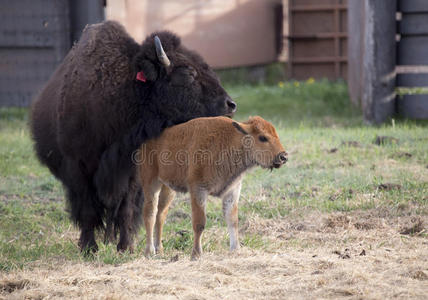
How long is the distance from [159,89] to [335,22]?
431 inches

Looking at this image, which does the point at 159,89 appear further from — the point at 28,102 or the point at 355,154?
the point at 28,102

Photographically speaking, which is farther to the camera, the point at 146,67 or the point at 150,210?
the point at 146,67

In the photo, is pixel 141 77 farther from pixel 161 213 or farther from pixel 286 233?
pixel 286 233

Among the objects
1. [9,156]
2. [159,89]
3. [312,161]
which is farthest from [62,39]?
[159,89]

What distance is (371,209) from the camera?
5.95 meters

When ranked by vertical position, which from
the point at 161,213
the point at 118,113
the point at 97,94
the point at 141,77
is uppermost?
the point at 141,77

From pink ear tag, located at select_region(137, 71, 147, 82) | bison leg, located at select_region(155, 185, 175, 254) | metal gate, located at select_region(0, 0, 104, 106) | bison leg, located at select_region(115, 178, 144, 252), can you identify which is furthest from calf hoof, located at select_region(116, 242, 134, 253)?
metal gate, located at select_region(0, 0, 104, 106)

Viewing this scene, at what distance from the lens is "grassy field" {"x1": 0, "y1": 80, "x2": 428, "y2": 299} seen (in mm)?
4047

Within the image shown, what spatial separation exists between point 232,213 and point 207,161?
0.46 m

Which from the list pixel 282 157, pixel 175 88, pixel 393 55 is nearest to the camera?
pixel 282 157

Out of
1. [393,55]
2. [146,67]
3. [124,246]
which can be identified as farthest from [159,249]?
[393,55]

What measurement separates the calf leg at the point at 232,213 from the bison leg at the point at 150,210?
545 mm

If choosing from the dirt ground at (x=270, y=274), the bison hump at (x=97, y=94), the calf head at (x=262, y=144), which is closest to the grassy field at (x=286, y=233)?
the dirt ground at (x=270, y=274)

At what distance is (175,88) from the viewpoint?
5512mm
